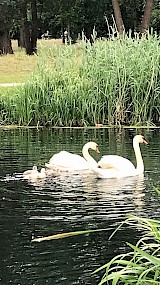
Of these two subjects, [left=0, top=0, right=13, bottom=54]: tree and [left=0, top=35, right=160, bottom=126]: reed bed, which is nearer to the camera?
[left=0, top=35, right=160, bottom=126]: reed bed

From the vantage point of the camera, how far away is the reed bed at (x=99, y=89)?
16.5m

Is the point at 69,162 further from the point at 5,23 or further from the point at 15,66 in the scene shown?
the point at 5,23

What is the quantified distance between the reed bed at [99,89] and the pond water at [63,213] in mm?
2958

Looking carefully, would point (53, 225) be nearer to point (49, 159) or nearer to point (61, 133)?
point (49, 159)

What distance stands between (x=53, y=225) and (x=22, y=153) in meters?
5.35

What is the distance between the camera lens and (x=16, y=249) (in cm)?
696

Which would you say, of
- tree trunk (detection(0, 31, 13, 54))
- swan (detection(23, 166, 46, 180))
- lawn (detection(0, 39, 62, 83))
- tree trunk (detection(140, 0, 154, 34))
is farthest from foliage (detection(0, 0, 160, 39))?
swan (detection(23, 166, 46, 180))

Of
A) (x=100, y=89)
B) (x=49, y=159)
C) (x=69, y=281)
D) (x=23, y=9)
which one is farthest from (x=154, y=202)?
(x=23, y=9)

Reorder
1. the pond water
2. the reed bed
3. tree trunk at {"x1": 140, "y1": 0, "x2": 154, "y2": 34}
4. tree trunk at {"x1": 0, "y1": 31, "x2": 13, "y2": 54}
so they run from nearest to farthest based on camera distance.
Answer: the pond water, the reed bed, tree trunk at {"x1": 140, "y1": 0, "x2": 154, "y2": 34}, tree trunk at {"x1": 0, "y1": 31, "x2": 13, "y2": 54}

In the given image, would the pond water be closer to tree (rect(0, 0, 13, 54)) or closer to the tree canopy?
tree (rect(0, 0, 13, 54))

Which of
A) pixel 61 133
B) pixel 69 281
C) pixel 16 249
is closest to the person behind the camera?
pixel 69 281

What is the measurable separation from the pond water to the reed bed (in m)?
2.96

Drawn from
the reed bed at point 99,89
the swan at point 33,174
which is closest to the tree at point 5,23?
the reed bed at point 99,89

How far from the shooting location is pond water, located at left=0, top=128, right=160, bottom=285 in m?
6.35
